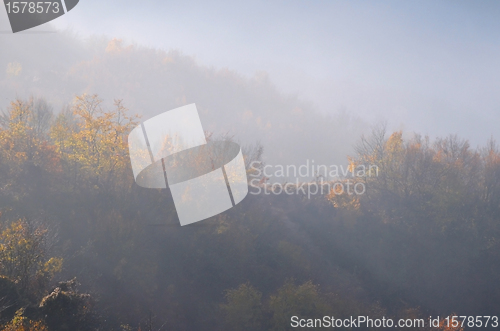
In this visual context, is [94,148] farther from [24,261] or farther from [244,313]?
[244,313]

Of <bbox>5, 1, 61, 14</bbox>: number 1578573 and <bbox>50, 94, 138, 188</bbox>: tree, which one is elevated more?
<bbox>5, 1, 61, 14</bbox>: number 1578573

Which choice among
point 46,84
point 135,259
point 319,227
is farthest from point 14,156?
point 46,84

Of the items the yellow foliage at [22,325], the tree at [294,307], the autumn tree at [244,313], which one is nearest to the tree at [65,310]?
the yellow foliage at [22,325]

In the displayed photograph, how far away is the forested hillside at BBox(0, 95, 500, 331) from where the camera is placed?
17469 millimetres

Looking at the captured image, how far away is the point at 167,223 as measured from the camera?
987 inches

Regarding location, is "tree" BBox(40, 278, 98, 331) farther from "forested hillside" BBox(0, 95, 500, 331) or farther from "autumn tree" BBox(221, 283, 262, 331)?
"autumn tree" BBox(221, 283, 262, 331)

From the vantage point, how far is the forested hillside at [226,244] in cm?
1747

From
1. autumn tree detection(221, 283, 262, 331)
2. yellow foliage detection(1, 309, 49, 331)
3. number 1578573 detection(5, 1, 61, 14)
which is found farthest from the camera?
autumn tree detection(221, 283, 262, 331)

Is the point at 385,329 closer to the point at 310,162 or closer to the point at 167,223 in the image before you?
the point at 167,223

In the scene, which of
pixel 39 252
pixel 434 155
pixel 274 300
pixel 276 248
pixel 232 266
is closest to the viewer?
pixel 39 252

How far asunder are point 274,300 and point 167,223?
35.0 feet

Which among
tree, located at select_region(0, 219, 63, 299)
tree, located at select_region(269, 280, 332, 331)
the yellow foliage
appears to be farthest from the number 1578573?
tree, located at select_region(269, 280, 332, 331)

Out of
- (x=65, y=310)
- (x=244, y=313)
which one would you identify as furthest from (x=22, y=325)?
(x=244, y=313)

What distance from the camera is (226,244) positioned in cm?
2530
